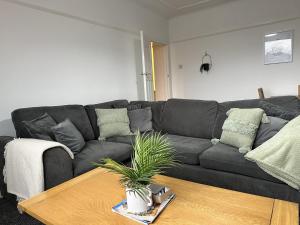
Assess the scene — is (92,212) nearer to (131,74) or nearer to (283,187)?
(283,187)

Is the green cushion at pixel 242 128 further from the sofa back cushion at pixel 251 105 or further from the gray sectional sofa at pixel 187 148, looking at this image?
the sofa back cushion at pixel 251 105

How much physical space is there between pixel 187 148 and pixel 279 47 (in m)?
3.32

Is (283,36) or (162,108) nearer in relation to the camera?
(162,108)

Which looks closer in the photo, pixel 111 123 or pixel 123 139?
pixel 123 139

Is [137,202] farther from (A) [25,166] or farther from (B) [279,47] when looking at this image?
(B) [279,47]

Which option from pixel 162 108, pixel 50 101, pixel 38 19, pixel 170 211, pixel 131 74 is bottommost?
pixel 170 211

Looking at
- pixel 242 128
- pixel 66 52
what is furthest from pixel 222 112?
pixel 66 52

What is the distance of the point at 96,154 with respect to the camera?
214cm

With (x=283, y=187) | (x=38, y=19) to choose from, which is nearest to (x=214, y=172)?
(x=283, y=187)

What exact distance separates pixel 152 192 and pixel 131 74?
332cm

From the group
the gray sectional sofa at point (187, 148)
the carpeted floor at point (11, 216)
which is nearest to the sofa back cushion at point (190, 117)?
the gray sectional sofa at point (187, 148)

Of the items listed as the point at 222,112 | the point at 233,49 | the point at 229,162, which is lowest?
the point at 229,162

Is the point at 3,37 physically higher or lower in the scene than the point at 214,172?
higher

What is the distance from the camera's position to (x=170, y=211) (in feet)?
3.64
